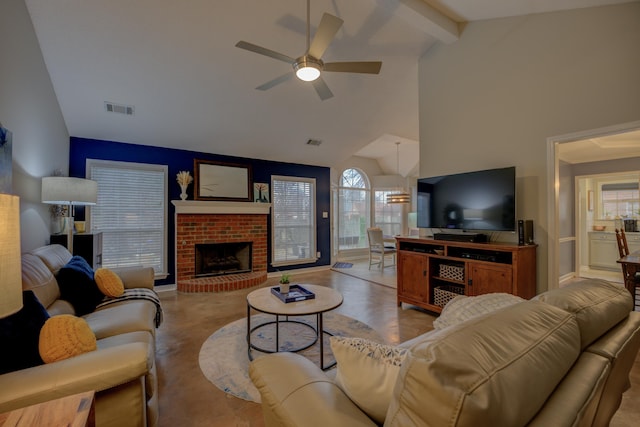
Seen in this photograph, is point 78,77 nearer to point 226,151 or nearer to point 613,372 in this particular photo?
A: point 226,151

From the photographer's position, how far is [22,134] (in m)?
2.55

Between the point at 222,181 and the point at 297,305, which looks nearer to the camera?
the point at 297,305

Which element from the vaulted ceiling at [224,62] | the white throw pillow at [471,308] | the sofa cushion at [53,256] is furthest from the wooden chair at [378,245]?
the sofa cushion at [53,256]

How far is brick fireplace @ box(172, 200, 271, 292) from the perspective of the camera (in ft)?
15.1

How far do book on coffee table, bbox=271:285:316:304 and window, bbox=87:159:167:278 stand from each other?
2.91 m

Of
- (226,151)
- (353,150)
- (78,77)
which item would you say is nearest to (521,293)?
(353,150)

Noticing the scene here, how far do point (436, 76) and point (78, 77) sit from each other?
435 cm

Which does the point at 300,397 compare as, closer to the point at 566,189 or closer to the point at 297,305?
the point at 297,305

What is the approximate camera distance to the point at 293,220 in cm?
600

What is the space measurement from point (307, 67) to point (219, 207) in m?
3.28

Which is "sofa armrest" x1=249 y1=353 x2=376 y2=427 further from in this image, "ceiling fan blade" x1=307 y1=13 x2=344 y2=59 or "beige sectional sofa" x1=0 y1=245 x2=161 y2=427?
"ceiling fan blade" x1=307 y1=13 x2=344 y2=59

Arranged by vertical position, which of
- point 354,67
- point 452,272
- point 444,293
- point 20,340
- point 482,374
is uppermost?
point 354,67

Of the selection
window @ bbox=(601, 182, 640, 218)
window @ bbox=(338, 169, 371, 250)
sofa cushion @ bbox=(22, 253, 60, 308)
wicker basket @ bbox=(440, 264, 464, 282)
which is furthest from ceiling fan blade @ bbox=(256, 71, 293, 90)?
window @ bbox=(601, 182, 640, 218)

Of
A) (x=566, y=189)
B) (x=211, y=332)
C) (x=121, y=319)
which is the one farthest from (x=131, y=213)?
(x=566, y=189)
